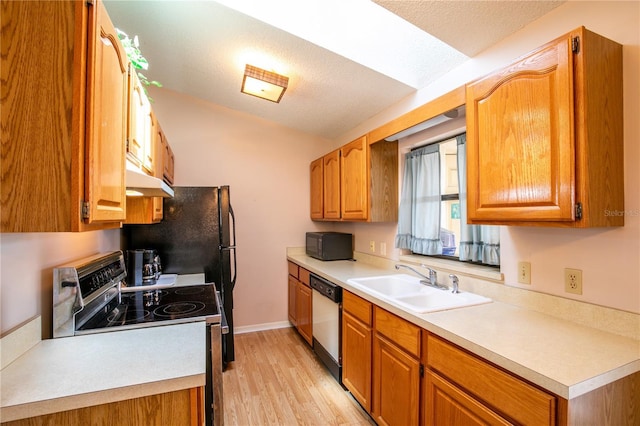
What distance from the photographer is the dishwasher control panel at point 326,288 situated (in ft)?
7.70

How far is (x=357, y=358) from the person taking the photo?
2.09 meters

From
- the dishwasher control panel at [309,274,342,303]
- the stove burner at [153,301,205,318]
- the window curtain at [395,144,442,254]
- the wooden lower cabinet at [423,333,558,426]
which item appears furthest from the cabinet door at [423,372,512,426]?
the stove burner at [153,301,205,318]

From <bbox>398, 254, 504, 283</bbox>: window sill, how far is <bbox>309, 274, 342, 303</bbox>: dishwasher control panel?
0.65 meters

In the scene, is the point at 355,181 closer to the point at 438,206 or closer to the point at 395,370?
the point at 438,206

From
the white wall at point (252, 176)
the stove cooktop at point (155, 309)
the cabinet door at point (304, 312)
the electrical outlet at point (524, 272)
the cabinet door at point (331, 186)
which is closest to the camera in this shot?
the stove cooktop at point (155, 309)

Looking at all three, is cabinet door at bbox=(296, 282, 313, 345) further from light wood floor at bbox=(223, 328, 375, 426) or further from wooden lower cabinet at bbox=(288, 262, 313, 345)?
light wood floor at bbox=(223, 328, 375, 426)

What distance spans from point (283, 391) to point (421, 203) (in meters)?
1.84

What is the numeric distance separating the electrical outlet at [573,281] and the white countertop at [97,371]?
1.61m

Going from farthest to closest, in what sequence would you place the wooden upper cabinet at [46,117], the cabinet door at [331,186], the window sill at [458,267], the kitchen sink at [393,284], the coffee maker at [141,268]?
the cabinet door at [331,186] < the coffee maker at [141,268] < the kitchen sink at [393,284] < the window sill at [458,267] < the wooden upper cabinet at [46,117]

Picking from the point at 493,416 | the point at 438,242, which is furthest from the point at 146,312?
the point at 438,242

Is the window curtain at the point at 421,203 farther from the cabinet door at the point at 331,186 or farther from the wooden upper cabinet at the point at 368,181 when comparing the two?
the cabinet door at the point at 331,186

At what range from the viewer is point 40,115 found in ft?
2.79

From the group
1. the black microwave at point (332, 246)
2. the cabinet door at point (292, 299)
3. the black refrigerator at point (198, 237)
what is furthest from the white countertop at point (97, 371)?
the cabinet door at point (292, 299)

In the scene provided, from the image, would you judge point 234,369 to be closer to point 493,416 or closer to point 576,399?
point 493,416
